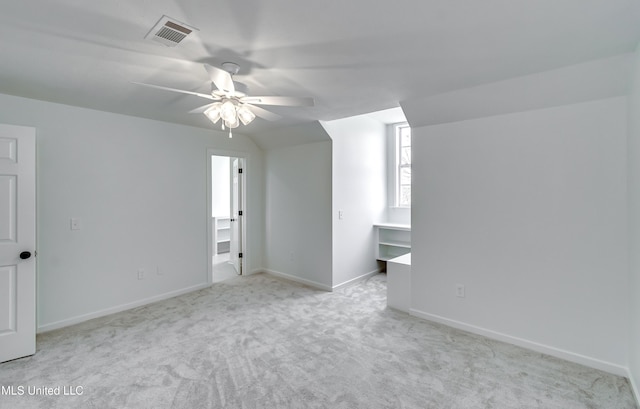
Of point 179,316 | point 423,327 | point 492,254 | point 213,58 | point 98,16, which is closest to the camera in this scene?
point 98,16

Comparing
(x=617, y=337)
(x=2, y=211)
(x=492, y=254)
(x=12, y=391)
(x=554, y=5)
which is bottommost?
(x=12, y=391)

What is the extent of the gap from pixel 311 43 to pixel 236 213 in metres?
3.75

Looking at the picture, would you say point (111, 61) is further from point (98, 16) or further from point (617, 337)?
point (617, 337)

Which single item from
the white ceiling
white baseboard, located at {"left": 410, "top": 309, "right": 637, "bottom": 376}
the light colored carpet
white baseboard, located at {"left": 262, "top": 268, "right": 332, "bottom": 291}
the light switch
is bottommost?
the light colored carpet

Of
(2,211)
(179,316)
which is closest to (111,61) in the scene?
(2,211)

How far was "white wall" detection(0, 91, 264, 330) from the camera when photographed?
298cm

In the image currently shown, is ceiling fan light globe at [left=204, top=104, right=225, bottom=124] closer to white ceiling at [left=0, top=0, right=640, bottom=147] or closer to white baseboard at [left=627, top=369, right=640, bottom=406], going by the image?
white ceiling at [left=0, top=0, right=640, bottom=147]

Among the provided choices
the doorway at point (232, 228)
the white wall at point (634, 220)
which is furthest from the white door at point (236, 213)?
the white wall at point (634, 220)

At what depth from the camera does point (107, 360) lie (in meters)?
2.42

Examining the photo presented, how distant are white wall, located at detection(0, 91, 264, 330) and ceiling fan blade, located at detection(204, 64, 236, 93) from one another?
91.0 inches

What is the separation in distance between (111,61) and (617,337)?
4293 mm

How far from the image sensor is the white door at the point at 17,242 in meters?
2.44

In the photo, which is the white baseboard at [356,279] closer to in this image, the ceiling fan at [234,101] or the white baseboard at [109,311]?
the white baseboard at [109,311]

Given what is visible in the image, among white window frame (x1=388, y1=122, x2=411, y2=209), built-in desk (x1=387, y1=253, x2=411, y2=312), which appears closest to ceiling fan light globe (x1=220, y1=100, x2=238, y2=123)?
built-in desk (x1=387, y1=253, x2=411, y2=312)
